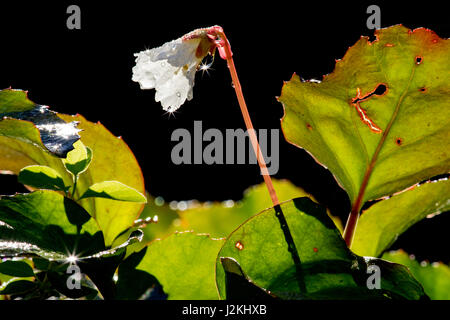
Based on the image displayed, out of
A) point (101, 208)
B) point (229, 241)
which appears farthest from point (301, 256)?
point (101, 208)

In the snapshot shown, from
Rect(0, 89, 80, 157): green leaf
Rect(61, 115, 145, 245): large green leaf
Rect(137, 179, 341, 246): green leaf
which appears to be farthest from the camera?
Rect(137, 179, 341, 246): green leaf

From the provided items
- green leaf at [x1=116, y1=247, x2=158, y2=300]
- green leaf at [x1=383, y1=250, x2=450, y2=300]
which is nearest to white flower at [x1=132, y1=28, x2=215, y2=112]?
green leaf at [x1=116, y1=247, x2=158, y2=300]

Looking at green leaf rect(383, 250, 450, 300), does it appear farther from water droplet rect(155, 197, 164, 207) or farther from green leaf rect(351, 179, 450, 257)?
water droplet rect(155, 197, 164, 207)

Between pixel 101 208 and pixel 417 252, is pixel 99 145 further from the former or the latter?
pixel 417 252

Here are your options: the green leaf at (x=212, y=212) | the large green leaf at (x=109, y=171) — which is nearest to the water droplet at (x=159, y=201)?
the green leaf at (x=212, y=212)
